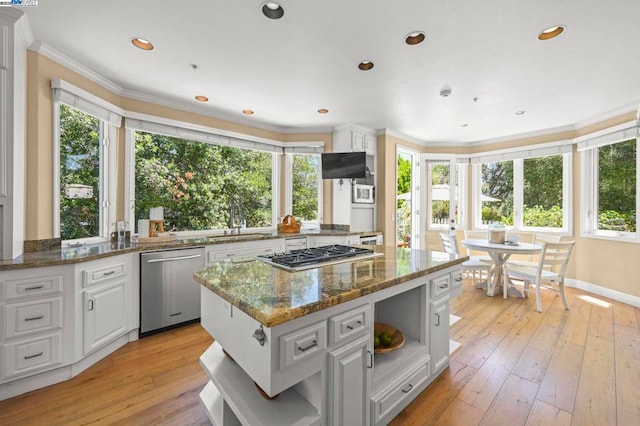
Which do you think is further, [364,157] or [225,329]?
[364,157]

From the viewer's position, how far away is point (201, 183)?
373 centimetres

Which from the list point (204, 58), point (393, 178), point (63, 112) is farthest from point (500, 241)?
point (63, 112)

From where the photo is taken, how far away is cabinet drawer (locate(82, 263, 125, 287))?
2094 mm

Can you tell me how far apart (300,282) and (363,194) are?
11.1 ft

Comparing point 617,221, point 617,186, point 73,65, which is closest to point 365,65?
point 73,65

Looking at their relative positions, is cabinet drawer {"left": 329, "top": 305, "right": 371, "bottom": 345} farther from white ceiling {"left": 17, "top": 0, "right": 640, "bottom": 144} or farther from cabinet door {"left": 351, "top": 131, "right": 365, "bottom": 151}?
cabinet door {"left": 351, "top": 131, "right": 365, "bottom": 151}

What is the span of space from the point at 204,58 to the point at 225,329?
2317 millimetres

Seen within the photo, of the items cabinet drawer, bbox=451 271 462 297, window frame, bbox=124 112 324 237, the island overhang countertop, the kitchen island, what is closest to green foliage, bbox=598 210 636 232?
cabinet drawer, bbox=451 271 462 297

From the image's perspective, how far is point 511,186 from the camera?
16.7 ft

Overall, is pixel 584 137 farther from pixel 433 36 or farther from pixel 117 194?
pixel 117 194

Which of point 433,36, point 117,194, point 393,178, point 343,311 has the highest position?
point 433,36

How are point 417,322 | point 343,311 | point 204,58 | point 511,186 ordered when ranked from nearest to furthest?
point 343,311, point 417,322, point 204,58, point 511,186

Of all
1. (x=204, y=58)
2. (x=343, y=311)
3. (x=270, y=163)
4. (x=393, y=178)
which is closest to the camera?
(x=343, y=311)

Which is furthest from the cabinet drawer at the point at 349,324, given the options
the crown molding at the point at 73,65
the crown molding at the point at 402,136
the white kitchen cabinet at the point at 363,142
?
the crown molding at the point at 402,136
